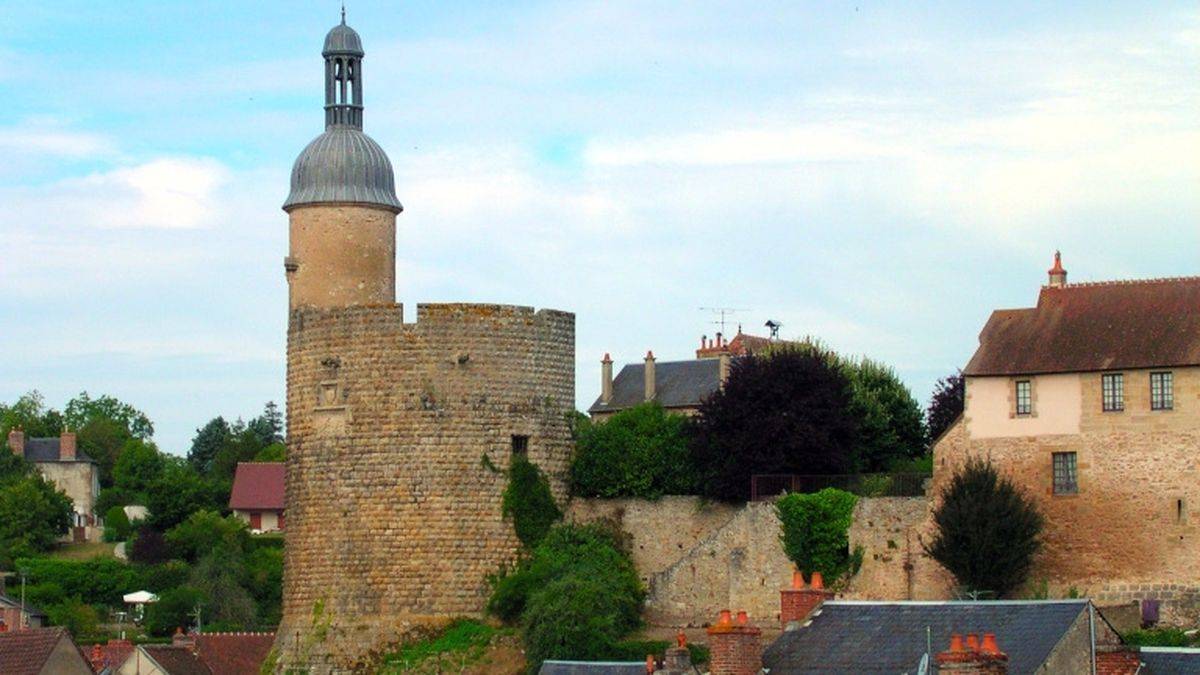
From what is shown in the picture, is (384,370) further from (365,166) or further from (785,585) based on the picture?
(785,585)

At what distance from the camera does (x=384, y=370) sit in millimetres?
46844

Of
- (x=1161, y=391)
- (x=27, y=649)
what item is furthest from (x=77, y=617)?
(x=1161, y=391)

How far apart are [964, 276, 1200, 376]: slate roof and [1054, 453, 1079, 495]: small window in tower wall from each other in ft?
4.53

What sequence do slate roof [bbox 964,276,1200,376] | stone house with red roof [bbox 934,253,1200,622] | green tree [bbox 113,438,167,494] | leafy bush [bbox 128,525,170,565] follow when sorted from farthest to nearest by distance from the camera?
green tree [bbox 113,438,167,494], leafy bush [bbox 128,525,170,565], slate roof [bbox 964,276,1200,376], stone house with red roof [bbox 934,253,1200,622]

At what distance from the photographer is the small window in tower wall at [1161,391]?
42.1 m

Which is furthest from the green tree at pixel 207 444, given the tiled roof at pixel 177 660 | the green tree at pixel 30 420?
the tiled roof at pixel 177 660

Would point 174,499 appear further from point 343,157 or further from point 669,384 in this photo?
point 343,157

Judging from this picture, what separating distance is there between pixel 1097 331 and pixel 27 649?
1835cm

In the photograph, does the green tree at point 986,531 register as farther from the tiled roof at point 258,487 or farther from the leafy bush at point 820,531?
the tiled roof at point 258,487

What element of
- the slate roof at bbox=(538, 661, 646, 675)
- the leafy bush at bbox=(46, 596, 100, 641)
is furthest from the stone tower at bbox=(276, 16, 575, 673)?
the leafy bush at bbox=(46, 596, 100, 641)

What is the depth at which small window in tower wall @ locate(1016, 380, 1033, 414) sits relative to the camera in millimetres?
43375

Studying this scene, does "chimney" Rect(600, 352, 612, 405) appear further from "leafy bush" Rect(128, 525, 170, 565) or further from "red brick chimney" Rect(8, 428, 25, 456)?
"red brick chimney" Rect(8, 428, 25, 456)

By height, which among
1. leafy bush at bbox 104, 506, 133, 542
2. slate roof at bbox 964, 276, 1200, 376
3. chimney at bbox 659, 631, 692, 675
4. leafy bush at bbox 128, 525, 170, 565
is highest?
slate roof at bbox 964, 276, 1200, 376

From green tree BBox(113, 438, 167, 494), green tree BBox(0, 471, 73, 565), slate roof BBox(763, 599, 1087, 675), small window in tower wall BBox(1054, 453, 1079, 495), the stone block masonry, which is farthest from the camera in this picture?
green tree BBox(113, 438, 167, 494)
